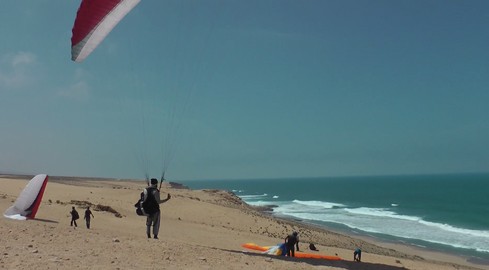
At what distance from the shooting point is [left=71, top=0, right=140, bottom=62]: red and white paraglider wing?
9.11 metres

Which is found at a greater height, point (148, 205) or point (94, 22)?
point (94, 22)

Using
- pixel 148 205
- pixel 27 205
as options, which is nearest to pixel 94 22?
pixel 148 205

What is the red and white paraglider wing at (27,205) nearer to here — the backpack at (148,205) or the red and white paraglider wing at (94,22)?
the backpack at (148,205)

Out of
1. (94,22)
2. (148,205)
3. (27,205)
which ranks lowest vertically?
(27,205)

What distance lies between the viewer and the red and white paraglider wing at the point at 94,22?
911 cm

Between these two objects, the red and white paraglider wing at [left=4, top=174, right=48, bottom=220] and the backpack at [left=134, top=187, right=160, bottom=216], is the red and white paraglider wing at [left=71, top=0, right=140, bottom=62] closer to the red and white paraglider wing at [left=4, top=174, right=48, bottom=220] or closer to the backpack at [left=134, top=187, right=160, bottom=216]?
the backpack at [left=134, top=187, right=160, bottom=216]

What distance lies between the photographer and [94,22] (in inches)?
368

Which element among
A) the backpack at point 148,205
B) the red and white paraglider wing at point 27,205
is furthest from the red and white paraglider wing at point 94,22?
the red and white paraglider wing at point 27,205

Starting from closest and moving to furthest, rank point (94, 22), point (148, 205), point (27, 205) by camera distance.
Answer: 1. point (94, 22)
2. point (148, 205)
3. point (27, 205)

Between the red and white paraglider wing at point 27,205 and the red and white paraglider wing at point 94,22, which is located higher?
the red and white paraglider wing at point 94,22

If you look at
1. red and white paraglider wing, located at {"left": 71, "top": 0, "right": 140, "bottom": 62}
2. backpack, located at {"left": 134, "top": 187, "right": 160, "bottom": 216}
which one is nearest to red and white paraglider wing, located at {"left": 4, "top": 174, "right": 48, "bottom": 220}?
backpack, located at {"left": 134, "top": 187, "right": 160, "bottom": 216}

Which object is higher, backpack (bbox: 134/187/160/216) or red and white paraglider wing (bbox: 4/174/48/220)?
backpack (bbox: 134/187/160/216)

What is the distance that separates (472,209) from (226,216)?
51.5 m

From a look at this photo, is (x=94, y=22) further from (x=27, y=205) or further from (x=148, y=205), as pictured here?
(x=27, y=205)
